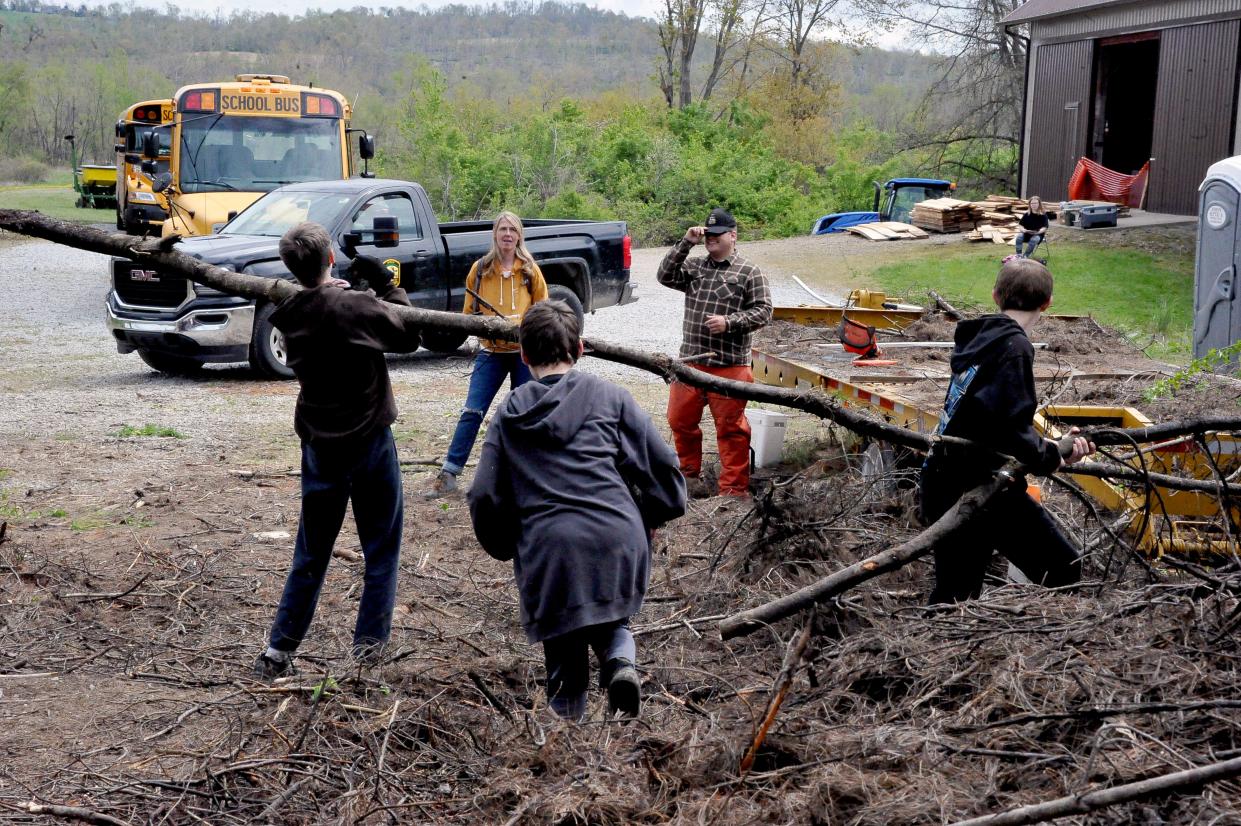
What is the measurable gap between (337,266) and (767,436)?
5208 mm

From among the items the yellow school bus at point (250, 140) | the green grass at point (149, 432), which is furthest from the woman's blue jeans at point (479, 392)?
the yellow school bus at point (250, 140)

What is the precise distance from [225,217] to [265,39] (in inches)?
5079

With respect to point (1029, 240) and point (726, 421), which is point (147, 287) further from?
point (1029, 240)

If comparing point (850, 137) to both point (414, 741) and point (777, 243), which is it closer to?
point (777, 243)

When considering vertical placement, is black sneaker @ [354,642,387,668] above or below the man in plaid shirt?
below

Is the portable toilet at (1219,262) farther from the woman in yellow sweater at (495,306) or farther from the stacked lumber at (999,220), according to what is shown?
the stacked lumber at (999,220)

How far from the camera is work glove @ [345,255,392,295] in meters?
5.00

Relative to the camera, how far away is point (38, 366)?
508 inches

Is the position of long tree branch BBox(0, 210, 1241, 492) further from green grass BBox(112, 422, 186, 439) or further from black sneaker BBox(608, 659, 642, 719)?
green grass BBox(112, 422, 186, 439)

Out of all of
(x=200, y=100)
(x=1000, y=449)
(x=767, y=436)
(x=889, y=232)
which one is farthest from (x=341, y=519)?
(x=889, y=232)

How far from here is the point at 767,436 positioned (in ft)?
27.0

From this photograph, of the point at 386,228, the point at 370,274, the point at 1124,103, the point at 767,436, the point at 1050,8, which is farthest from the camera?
the point at 1124,103

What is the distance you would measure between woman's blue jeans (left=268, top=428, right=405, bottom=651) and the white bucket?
3.80 metres

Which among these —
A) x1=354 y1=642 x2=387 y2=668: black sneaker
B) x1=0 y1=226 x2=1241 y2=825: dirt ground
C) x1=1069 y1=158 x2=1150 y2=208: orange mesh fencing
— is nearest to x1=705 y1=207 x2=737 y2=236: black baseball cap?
x1=0 y1=226 x2=1241 y2=825: dirt ground
